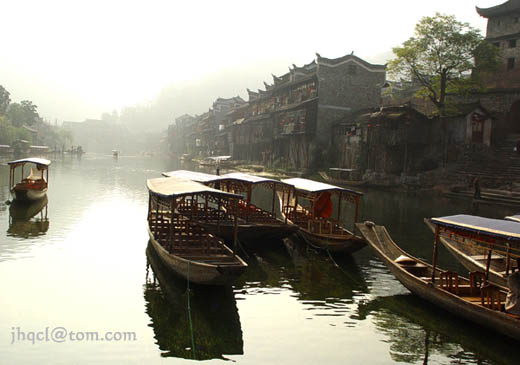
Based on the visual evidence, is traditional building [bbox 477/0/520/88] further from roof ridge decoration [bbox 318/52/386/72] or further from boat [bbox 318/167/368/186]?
boat [bbox 318/167/368/186]

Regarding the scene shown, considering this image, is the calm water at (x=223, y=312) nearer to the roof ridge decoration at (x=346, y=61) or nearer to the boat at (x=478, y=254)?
the boat at (x=478, y=254)

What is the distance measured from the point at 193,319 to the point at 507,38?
4466cm

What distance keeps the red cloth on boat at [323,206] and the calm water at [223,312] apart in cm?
192

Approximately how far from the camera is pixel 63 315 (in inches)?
358

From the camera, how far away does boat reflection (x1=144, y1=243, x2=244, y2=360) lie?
308 inches

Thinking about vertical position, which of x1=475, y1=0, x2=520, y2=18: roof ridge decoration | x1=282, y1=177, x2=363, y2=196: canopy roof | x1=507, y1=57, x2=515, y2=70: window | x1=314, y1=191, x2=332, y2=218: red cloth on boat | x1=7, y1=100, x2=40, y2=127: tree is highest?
x1=475, y1=0, x2=520, y2=18: roof ridge decoration

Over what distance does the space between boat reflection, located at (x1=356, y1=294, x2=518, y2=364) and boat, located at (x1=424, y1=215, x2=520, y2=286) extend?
1.92 meters

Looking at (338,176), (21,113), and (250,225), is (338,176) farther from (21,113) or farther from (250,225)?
(21,113)

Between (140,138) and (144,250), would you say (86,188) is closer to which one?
(144,250)

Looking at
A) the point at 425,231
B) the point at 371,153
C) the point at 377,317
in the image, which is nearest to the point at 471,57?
the point at 371,153

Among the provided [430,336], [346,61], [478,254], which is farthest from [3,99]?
[430,336]

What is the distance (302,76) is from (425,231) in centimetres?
3547

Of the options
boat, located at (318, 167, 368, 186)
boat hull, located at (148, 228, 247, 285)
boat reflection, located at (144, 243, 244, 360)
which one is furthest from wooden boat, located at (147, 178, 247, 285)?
boat, located at (318, 167, 368, 186)

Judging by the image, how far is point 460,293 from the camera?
978 cm
